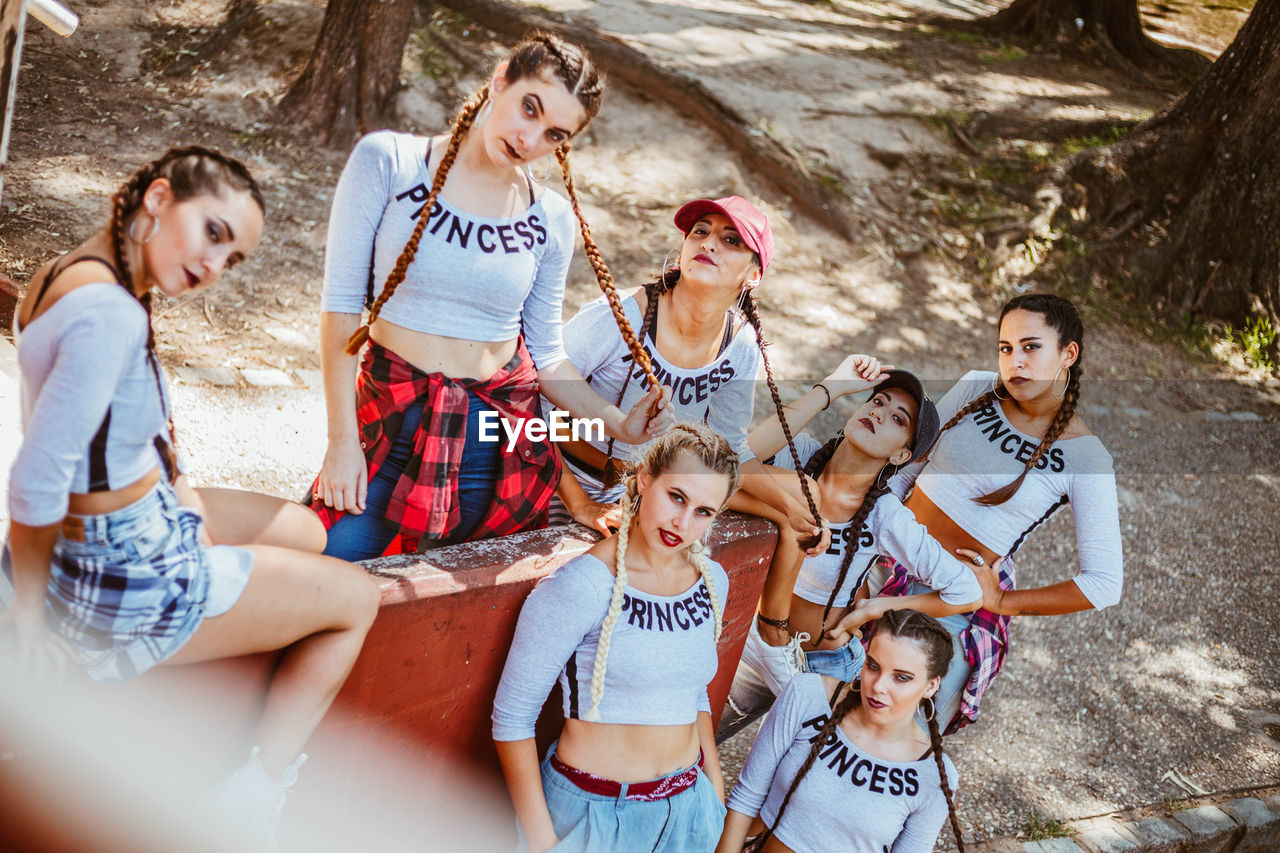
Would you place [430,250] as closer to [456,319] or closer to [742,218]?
[456,319]

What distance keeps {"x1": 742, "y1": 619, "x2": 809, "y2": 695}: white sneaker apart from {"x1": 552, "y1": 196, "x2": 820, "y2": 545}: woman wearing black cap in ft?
1.49

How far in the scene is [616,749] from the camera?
286 centimetres

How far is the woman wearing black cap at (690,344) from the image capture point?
3.10 metres

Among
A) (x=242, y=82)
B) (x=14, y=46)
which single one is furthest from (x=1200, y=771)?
(x=242, y=82)

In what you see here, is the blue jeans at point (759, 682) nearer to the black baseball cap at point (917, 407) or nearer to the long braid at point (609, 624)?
the black baseball cap at point (917, 407)

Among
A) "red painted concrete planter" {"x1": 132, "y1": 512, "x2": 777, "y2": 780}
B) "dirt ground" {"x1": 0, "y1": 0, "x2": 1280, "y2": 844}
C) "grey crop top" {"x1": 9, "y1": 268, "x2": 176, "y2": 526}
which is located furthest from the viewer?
"dirt ground" {"x1": 0, "y1": 0, "x2": 1280, "y2": 844}

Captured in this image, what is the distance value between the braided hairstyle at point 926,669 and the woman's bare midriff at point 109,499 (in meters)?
2.09

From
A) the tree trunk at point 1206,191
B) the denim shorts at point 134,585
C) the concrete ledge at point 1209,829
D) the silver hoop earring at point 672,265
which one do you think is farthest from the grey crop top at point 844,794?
the tree trunk at point 1206,191

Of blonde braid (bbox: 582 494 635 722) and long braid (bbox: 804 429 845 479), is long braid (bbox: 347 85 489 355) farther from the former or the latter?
long braid (bbox: 804 429 845 479)

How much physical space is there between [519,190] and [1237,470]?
616 centimetres

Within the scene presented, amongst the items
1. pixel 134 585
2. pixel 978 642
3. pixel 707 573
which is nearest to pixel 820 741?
pixel 707 573

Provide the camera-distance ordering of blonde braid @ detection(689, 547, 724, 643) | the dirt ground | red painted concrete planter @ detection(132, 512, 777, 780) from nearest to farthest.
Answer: red painted concrete planter @ detection(132, 512, 777, 780) → blonde braid @ detection(689, 547, 724, 643) → the dirt ground

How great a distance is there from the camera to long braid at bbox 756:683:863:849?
3141 millimetres

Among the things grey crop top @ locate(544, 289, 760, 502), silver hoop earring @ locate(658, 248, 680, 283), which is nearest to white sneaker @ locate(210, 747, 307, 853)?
grey crop top @ locate(544, 289, 760, 502)
